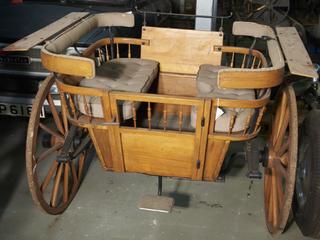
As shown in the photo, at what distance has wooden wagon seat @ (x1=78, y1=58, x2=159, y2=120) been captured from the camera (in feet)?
6.01

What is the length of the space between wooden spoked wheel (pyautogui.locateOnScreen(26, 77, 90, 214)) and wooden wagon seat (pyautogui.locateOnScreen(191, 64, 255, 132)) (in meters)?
0.77

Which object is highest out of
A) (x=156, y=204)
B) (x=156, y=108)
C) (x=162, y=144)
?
(x=162, y=144)

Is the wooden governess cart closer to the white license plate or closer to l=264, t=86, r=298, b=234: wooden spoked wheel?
l=264, t=86, r=298, b=234: wooden spoked wheel

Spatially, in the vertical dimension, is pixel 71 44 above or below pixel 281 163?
above

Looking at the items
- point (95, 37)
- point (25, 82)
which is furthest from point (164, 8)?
point (25, 82)

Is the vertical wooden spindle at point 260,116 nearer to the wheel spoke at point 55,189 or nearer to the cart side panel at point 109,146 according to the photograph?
the cart side panel at point 109,146

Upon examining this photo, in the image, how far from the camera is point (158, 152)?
187 centimetres

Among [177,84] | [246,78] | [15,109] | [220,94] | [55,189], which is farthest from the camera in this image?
[15,109]

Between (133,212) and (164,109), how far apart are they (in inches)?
33.3

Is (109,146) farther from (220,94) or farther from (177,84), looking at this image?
(177,84)

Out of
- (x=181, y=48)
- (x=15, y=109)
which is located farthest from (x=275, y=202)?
(x=15, y=109)

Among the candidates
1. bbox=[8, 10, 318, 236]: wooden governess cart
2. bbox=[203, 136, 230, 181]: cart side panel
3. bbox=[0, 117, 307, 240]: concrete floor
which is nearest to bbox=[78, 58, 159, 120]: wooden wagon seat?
bbox=[8, 10, 318, 236]: wooden governess cart

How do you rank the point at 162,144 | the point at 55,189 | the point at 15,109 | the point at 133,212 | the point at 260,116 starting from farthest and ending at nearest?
1. the point at 15,109
2. the point at 133,212
3. the point at 55,189
4. the point at 162,144
5. the point at 260,116

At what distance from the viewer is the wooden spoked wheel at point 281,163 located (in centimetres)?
174
